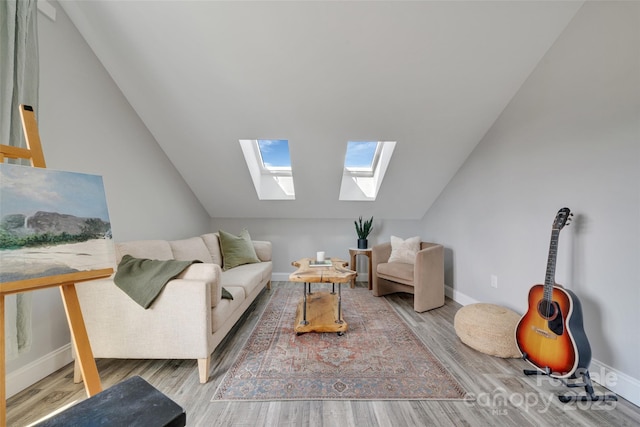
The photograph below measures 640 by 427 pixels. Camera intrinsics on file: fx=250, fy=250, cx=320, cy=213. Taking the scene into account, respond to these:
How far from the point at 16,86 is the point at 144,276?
1253 mm

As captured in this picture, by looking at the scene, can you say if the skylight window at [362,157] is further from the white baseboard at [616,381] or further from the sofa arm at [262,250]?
the white baseboard at [616,381]

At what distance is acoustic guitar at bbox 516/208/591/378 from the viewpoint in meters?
1.46

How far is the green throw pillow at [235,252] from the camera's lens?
3.06 m

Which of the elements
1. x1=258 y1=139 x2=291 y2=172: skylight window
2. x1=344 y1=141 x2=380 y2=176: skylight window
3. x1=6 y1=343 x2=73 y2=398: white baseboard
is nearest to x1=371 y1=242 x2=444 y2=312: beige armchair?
x1=344 y1=141 x2=380 y2=176: skylight window

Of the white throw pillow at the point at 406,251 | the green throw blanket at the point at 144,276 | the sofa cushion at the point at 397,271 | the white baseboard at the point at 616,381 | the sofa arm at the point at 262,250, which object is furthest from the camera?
the sofa arm at the point at 262,250

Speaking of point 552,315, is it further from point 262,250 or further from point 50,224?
point 262,250

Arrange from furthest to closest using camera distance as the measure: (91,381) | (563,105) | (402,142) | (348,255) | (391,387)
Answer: (348,255), (402,142), (563,105), (391,387), (91,381)

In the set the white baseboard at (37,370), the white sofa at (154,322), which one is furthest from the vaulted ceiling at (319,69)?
the white baseboard at (37,370)

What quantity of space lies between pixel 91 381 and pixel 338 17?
243cm

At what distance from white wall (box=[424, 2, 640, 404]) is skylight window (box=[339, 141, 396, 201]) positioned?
1370mm

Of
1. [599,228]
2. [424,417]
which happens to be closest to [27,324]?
[424,417]

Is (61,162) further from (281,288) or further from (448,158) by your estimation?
(448,158)

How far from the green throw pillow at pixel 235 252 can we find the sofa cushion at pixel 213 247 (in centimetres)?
6

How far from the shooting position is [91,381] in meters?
1.04
